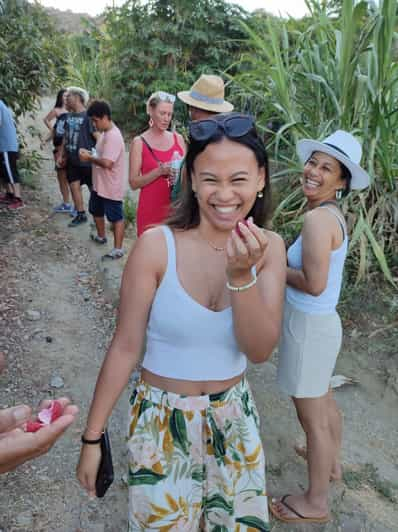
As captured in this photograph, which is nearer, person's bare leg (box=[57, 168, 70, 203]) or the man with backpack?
the man with backpack

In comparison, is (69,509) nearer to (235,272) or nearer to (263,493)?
(263,493)

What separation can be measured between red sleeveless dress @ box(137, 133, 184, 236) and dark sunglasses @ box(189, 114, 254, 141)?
186 cm

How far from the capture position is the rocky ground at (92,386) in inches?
84.9

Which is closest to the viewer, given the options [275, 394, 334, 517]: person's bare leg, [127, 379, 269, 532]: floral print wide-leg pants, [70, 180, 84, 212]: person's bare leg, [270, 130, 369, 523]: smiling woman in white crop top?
[127, 379, 269, 532]: floral print wide-leg pants

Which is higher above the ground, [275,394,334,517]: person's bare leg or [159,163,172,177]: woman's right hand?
[159,163,172,177]: woman's right hand

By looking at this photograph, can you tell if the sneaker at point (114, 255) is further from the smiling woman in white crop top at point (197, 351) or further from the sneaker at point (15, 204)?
the smiling woman in white crop top at point (197, 351)

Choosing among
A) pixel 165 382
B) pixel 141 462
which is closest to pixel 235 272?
pixel 165 382

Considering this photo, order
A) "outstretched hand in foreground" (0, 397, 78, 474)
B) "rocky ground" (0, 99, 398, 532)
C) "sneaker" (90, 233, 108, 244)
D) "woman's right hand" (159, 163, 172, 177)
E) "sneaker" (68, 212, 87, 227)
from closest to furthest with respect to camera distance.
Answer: "outstretched hand in foreground" (0, 397, 78, 474)
"rocky ground" (0, 99, 398, 532)
"woman's right hand" (159, 163, 172, 177)
"sneaker" (90, 233, 108, 244)
"sneaker" (68, 212, 87, 227)

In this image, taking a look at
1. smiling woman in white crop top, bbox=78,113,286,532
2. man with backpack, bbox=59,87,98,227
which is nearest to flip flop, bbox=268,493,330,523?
smiling woman in white crop top, bbox=78,113,286,532

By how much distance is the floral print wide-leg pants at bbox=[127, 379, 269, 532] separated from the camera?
1357 millimetres

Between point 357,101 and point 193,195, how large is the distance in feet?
10.2

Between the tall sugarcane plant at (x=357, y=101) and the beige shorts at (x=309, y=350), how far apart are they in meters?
1.97

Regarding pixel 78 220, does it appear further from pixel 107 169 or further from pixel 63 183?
pixel 107 169

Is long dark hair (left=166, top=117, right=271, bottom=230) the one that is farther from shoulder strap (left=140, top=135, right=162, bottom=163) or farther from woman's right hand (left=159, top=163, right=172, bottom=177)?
shoulder strap (left=140, top=135, right=162, bottom=163)
